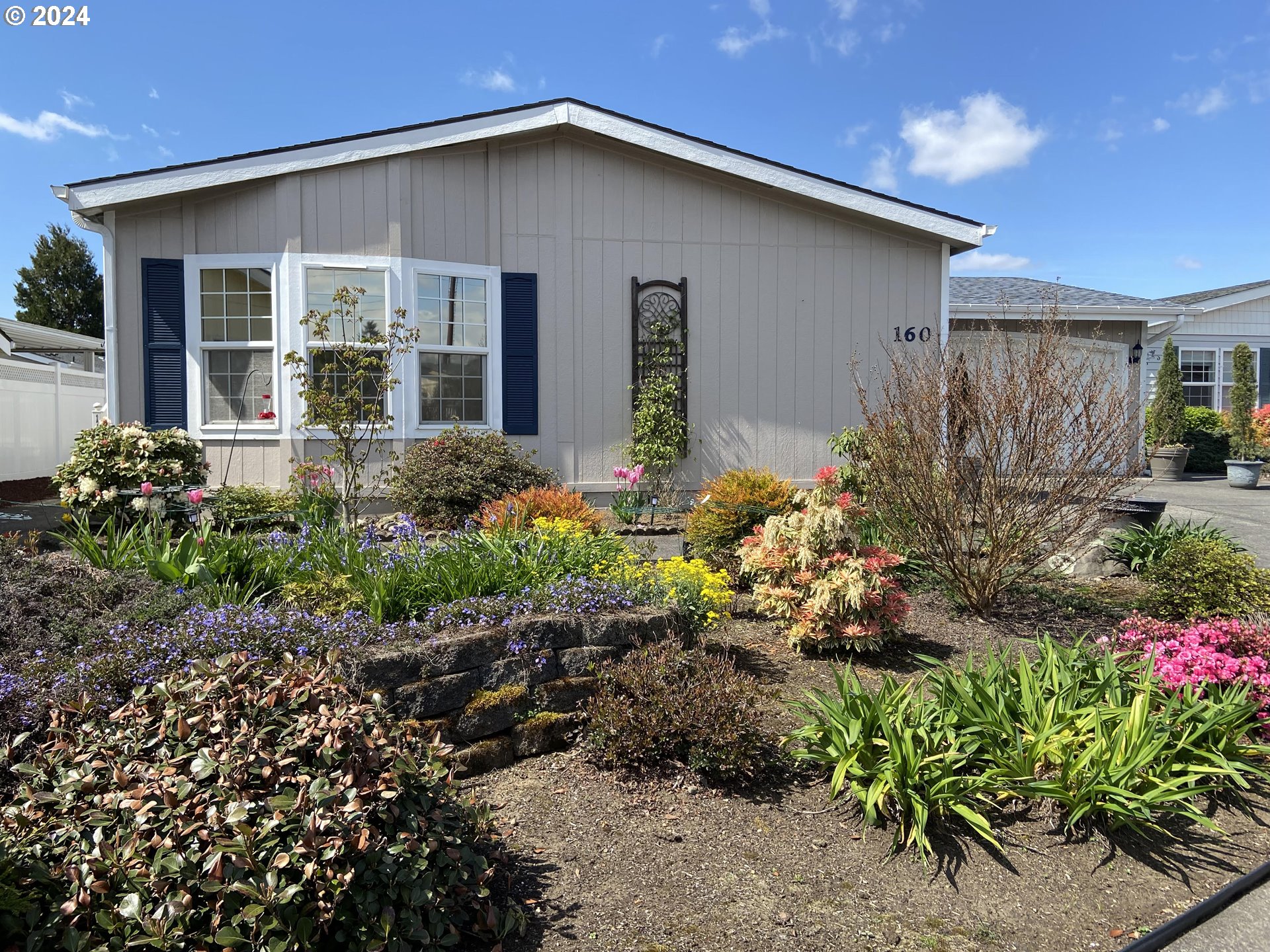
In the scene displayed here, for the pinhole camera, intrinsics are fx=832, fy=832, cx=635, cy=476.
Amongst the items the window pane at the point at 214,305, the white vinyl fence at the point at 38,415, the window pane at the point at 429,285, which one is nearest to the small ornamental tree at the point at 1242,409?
the window pane at the point at 429,285

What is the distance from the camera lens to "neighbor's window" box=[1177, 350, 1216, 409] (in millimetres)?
17672

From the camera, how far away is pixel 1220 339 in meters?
17.7

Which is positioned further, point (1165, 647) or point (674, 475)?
point (674, 475)

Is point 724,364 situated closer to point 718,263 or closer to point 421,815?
point 718,263

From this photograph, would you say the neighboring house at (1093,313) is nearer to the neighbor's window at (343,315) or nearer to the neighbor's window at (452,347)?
the neighbor's window at (452,347)

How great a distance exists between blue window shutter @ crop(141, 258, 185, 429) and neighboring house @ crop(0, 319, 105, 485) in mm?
5942

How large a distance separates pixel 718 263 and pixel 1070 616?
16.8 ft

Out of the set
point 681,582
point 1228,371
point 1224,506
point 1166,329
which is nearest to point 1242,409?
point 1228,371

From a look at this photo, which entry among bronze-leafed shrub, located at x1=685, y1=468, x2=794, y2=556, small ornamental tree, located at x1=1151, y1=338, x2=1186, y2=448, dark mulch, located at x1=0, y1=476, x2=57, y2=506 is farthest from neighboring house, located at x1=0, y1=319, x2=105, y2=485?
small ornamental tree, located at x1=1151, y1=338, x2=1186, y2=448

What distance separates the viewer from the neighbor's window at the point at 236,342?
7945 millimetres

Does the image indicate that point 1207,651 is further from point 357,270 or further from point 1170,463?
point 1170,463

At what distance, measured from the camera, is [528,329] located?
28.1 ft

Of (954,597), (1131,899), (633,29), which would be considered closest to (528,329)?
(633,29)

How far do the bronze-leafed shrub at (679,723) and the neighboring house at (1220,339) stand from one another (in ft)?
59.3
